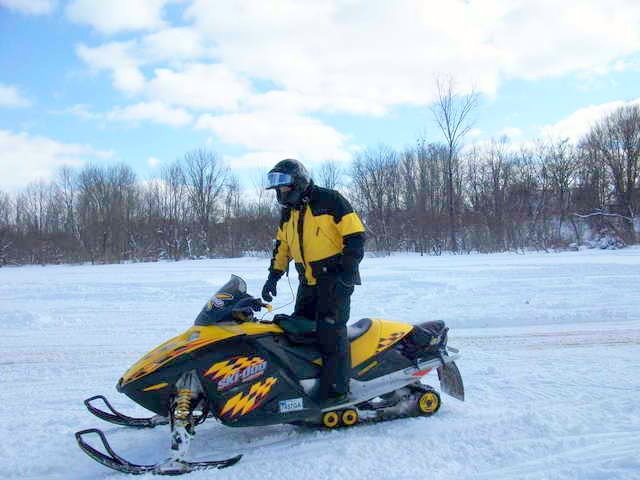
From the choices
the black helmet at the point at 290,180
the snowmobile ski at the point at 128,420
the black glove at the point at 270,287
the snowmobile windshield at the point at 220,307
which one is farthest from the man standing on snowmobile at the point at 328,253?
the snowmobile ski at the point at 128,420

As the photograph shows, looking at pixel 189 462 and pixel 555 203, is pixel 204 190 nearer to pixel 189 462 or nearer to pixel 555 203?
pixel 555 203

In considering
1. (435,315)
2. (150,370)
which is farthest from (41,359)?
(435,315)

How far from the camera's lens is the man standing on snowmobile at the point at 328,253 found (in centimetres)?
335

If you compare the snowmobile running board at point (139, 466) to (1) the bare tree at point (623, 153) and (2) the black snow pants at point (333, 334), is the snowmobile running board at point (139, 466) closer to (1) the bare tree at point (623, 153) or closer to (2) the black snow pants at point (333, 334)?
(2) the black snow pants at point (333, 334)

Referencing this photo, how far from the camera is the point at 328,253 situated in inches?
135

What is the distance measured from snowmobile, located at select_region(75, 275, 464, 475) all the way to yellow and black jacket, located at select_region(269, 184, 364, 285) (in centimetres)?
42

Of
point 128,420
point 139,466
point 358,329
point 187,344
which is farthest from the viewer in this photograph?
point 358,329

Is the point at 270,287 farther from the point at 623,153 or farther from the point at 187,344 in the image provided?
the point at 623,153

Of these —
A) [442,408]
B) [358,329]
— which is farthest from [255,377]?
[442,408]

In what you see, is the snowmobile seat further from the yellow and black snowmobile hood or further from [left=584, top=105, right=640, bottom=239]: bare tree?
[left=584, top=105, right=640, bottom=239]: bare tree

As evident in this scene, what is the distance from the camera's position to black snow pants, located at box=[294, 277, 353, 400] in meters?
3.36

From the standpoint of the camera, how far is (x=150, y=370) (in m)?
3.01

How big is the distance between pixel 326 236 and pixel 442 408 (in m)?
1.67

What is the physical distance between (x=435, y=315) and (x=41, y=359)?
18.2ft
